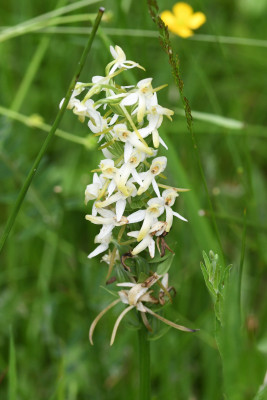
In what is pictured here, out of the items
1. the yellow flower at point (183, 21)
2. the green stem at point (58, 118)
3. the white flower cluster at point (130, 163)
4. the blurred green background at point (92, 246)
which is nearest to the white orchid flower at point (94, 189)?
the white flower cluster at point (130, 163)

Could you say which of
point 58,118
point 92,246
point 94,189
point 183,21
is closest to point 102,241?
point 94,189

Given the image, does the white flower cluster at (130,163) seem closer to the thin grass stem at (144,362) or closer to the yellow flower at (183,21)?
the thin grass stem at (144,362)

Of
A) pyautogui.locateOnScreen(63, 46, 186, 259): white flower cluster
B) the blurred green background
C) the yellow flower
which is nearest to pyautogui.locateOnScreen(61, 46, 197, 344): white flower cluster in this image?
pyautogui.locateOnScreen(63, 46, 186, 259): white flower cluster

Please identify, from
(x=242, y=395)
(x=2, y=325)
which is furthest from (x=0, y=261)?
(x=242, y=395)

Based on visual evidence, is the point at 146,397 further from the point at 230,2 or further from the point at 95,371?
the point at 230,2

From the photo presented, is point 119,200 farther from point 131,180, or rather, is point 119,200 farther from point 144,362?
point 144,362
